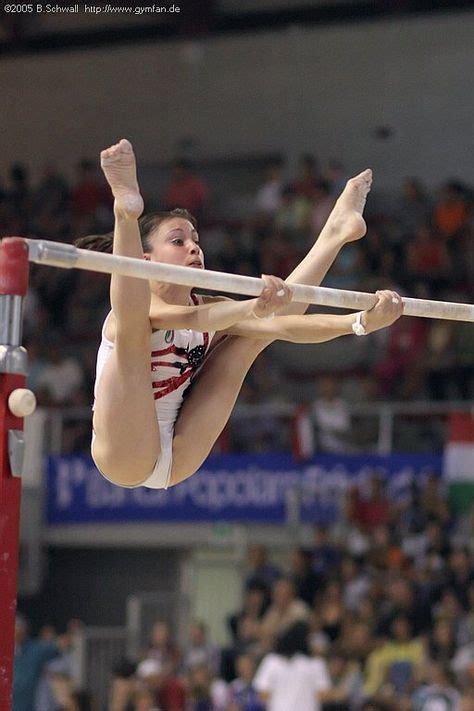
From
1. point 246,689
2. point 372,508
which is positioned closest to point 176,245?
point 246,689

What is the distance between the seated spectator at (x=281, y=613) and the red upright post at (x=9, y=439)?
662cm

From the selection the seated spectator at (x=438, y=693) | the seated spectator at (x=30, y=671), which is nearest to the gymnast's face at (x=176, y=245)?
→ the seated spectator at (x=438, y=693)

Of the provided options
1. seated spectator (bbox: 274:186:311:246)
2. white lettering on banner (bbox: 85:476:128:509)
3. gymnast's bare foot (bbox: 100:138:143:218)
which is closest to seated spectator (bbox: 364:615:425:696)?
white lettering on banner (bbox: 85:476:128:509)

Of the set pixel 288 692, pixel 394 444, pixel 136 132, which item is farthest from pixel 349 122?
pixel 288 692

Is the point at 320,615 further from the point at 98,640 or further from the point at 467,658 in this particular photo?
the point at 98,640

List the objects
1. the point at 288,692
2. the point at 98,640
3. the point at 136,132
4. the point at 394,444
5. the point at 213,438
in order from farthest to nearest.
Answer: the point at 136,132 < the point at 394,444 < the point at 98,640 < the point at 288,692 < the point at 213,438

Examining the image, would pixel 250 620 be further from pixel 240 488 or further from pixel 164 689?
pixel 240 488

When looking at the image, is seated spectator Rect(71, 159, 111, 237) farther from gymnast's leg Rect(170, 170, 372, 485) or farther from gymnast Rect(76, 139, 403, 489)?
gymnast's leg Rect(170, 170, 372, 485)

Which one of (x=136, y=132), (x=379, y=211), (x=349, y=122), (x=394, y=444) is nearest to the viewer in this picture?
(x=394, y=444)

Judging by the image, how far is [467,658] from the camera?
9547mm

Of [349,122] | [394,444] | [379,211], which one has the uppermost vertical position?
[349,122]

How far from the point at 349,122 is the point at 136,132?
2.79 meters

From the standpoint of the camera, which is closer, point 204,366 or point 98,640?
point 204,366

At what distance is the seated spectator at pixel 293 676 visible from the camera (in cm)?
945
